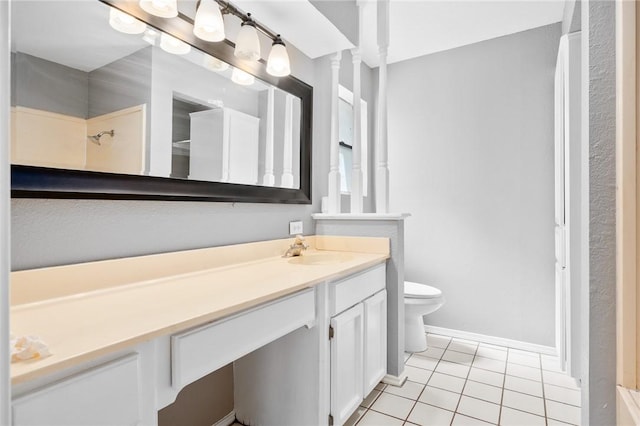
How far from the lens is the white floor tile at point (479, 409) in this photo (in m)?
1.74

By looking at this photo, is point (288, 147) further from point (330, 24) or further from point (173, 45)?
point (173, 45)

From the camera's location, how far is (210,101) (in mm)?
1562

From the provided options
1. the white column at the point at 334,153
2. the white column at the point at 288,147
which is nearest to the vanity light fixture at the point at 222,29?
the white column at the point at 288,147

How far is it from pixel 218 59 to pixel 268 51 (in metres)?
0.46

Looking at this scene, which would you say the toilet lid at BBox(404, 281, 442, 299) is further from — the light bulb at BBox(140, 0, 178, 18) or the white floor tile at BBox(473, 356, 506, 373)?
the light bulb at BBox(140, 0, 178, 18)

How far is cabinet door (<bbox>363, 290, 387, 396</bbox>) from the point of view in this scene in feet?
5.68

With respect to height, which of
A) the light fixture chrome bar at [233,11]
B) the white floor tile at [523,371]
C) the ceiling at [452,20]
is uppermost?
the ceiling at [452,20]

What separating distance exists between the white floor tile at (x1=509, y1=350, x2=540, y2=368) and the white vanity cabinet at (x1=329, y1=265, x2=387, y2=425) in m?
1.15

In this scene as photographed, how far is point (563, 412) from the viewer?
1.80 meters

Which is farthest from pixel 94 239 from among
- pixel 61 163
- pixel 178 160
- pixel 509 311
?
pixel 509 311

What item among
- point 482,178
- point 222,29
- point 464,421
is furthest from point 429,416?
point 222,29

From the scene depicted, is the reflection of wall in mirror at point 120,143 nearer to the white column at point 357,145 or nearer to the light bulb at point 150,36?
the light bulb at point 150,36

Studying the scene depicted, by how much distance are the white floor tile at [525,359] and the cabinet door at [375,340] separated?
3.76 feet

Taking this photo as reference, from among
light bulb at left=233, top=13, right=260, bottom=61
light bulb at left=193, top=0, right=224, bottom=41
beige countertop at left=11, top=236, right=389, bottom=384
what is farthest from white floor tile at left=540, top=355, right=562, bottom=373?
light bulb at left=193, top=0, right=224, bottom=41
